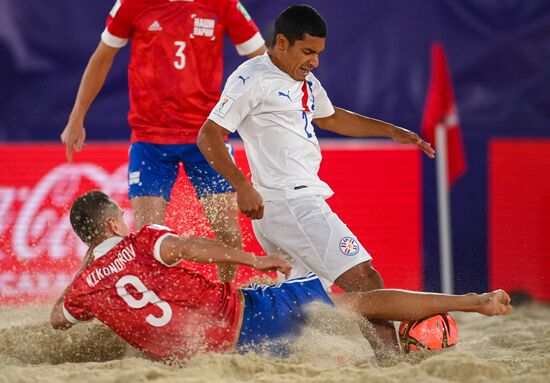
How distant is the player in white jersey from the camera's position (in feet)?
18.5

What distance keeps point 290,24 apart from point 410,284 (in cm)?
387

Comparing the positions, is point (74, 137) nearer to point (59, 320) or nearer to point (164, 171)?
point (164, 171)

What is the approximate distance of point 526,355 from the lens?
19.4 feet

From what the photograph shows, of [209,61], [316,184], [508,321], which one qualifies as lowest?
[508,321]

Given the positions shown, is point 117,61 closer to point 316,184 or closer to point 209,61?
point 209,61

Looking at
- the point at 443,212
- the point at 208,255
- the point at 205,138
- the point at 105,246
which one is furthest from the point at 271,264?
the point at 443,212

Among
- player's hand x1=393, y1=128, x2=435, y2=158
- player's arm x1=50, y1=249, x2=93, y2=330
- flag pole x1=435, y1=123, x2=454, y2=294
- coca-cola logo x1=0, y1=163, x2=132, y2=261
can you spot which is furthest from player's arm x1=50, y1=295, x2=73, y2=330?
flag pole x1=435, y1=123, x2=454, y2=294

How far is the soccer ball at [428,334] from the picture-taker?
5562mm

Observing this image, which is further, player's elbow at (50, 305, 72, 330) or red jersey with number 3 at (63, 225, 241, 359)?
player's elbow at (50, 305, 72, 330)

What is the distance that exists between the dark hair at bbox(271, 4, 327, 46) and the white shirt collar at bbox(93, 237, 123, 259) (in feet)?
5.13

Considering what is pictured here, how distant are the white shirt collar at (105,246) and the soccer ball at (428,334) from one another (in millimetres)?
1704

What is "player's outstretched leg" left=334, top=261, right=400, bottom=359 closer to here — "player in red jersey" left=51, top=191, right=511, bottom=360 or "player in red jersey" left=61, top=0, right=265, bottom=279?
"player in red jersey" left=51, top=191, right=511, bottom=360

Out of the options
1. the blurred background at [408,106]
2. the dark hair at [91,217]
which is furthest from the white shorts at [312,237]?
the blurred background at [408,106]

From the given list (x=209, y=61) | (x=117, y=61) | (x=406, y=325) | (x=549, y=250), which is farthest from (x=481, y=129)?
(x=406, y=325)
